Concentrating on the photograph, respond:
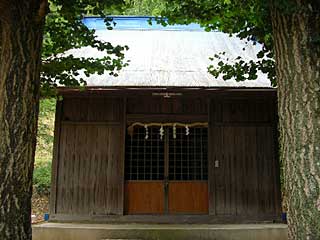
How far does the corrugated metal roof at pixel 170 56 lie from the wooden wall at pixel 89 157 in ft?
2.34

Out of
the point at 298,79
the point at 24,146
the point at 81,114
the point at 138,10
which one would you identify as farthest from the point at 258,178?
the point at 138,10

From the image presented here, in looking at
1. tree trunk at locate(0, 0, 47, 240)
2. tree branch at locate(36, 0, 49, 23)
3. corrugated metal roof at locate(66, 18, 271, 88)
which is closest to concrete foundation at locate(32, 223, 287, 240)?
corrugated metal roof at locate(66, 18, 271, 88)

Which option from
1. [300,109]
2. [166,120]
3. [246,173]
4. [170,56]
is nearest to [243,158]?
[246,173]

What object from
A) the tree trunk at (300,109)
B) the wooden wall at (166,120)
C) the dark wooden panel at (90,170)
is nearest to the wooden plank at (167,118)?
the wooden wall at (166,120)

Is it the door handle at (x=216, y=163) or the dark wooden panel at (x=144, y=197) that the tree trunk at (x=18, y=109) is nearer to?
the dark wooden panel at (x=144, y=197)

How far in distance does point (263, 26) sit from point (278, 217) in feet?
13.0

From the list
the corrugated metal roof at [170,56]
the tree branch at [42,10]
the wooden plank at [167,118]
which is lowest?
the wooden plank at [167,118]

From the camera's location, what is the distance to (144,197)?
6.74 m

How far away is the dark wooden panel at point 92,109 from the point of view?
6.87 meters

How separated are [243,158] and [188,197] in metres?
1.29

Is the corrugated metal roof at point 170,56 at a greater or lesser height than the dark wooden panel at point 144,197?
greater

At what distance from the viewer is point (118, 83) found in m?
6.22

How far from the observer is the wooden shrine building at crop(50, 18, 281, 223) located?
21.7 feet

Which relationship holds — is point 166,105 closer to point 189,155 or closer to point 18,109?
point 189,155
